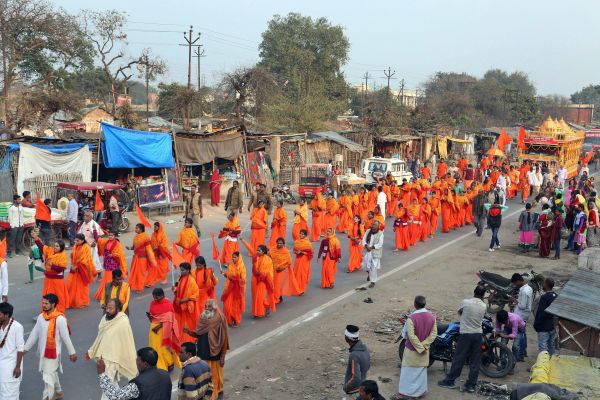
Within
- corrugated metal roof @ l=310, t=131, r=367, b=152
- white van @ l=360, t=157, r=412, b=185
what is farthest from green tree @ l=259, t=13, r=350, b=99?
white van @ l=360, t=157, r=412, b=185

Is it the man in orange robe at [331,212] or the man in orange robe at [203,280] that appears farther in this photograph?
the man in orange robe at [331,212]

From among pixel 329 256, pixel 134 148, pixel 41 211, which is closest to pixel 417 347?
pixel 329 256

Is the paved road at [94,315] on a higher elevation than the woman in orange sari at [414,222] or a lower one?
lower

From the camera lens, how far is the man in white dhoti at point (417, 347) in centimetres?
751

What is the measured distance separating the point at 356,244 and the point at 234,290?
16.0 feet

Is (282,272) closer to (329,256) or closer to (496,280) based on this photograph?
(329,256)

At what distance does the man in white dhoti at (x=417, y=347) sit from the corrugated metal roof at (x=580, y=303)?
2077 millimetres

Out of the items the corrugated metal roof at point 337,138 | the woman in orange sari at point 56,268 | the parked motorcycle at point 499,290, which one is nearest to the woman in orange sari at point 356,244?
→ the parked motorcycle at point 499,290

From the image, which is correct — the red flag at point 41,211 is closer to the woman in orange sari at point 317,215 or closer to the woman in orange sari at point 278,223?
the woman in orange sari at point 278,223

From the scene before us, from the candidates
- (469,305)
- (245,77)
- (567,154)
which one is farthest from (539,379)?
(245,77)

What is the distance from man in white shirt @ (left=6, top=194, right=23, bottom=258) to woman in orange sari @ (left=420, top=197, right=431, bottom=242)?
1086cm

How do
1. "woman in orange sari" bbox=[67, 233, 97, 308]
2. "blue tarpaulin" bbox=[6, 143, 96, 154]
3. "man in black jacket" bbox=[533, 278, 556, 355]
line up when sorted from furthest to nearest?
1. "blue tarpaulin" bbox=[6, 143, 96, 154]
2. "woman in orange sari" bbox=[67, 233, 97, 308]
3. "man in black jacket" bbox=[533, 278, 556, 355]

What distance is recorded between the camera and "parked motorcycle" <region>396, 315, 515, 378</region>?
8469 millimetres

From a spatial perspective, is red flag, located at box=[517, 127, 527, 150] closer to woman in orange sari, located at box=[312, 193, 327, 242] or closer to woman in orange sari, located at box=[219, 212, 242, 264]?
woman in orange sari, located at box=[312, 193, 327, 242]
